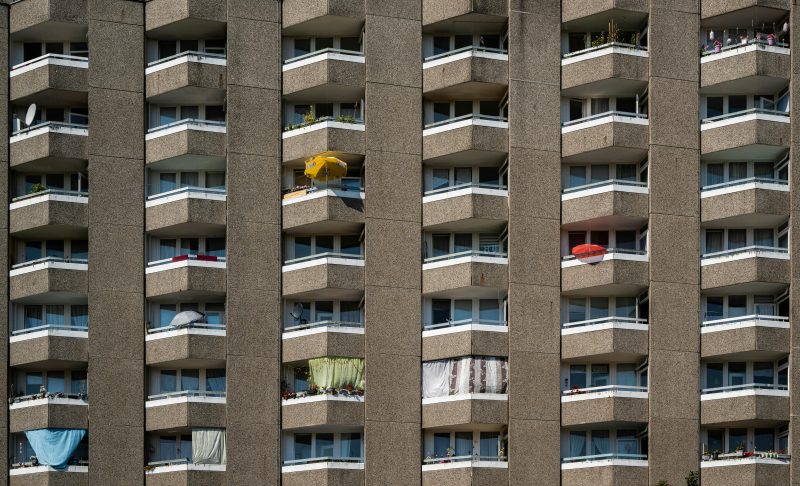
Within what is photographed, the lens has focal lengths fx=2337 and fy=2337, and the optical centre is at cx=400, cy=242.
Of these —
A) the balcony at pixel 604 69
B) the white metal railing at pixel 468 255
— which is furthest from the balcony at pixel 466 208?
the balcony at pixel 604 69

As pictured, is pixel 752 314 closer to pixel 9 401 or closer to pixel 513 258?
pixel 513 258

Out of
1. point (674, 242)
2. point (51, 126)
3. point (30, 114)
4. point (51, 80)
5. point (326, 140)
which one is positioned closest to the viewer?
point (674, 242)

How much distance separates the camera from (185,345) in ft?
331

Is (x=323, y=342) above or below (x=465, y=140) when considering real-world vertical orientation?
below

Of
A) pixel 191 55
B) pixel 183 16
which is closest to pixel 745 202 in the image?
pixel 191 55

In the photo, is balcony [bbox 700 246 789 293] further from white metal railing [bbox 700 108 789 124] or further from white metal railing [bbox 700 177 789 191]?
white metal railing [bbox 700 108 789 124]

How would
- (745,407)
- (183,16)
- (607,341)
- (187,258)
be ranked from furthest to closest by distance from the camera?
(183,16), (187,258), (607,341), (745,407)

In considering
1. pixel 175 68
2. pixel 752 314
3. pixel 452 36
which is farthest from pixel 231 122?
pixel 752 314

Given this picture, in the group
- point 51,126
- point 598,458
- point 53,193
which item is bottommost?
point 598,458

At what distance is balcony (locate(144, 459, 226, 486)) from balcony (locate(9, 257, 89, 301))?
8.50 metres

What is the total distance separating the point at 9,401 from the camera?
334 ft

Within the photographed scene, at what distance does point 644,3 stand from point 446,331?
16989 mm

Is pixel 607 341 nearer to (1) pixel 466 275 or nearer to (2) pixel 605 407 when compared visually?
(2) pixel 605 407

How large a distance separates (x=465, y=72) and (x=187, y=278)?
15.1 metres
